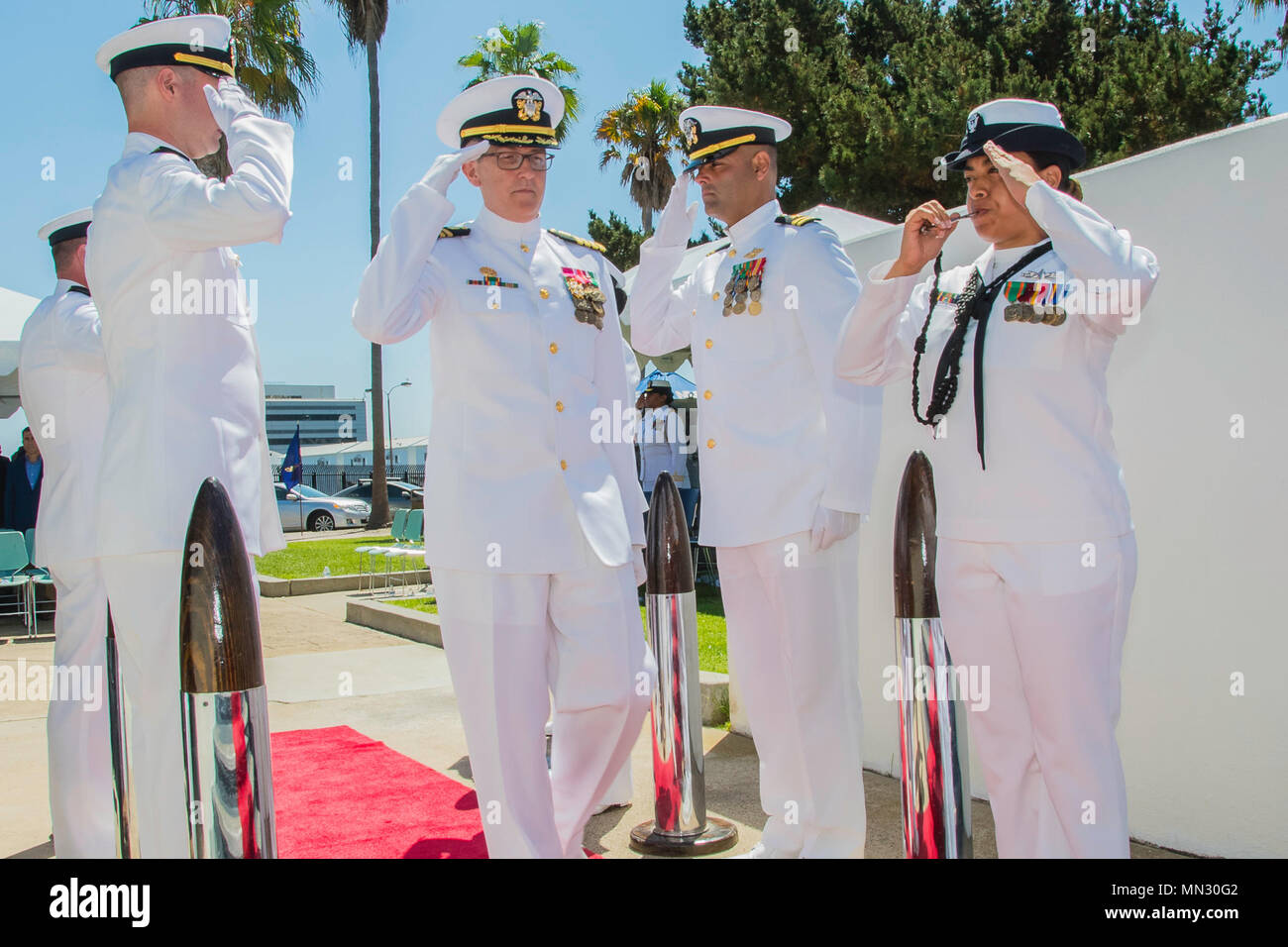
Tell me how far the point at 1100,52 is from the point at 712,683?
20116mm

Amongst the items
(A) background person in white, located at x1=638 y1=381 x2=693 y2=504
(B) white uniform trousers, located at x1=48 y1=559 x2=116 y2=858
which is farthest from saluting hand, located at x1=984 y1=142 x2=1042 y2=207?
(A) background person in white, located at x1=638 y1=381 x2=693 y2=504

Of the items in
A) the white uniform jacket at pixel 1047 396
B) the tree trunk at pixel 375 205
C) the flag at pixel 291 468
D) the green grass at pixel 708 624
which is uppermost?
the tree trunk at pixel 375 205

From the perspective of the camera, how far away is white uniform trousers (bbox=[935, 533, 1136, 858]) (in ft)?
8.94

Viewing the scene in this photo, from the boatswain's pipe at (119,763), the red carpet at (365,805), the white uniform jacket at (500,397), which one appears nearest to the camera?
the white uniform jacket at (500,397)

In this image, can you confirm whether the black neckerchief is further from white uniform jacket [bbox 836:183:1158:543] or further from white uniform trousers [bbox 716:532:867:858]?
white uniform trousers [bbox 716:532:867:858]

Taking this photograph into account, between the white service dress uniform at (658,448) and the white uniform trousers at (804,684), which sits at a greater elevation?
the white service dress uniform at (658,448)

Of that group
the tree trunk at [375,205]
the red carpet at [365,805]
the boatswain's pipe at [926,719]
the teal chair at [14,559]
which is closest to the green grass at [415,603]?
the teal chair at [14,559]

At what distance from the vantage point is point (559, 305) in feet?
11.4

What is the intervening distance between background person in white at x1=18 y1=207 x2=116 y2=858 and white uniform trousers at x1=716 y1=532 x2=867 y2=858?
2.10m

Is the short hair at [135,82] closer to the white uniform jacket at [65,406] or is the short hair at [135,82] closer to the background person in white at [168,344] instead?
the background person in white at [168,344]

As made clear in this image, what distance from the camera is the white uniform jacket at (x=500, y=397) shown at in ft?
10.3

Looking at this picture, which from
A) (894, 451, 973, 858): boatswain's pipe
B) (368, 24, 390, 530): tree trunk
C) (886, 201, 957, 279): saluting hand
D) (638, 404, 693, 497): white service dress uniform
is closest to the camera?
(894, 451, 973, 858): boatswain's pipe

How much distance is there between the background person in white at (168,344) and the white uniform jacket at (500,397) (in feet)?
1.34
